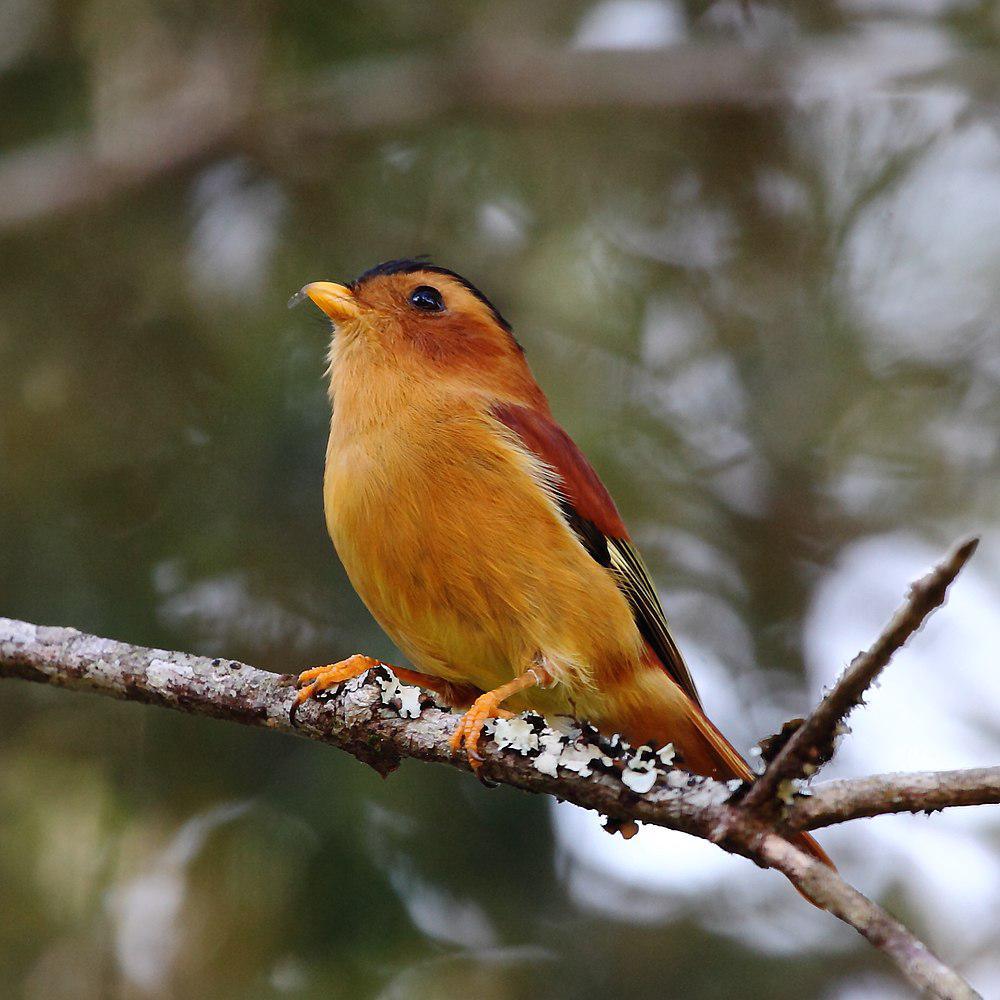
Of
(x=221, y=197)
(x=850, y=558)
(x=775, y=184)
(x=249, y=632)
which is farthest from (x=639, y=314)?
(x=249, y=632)

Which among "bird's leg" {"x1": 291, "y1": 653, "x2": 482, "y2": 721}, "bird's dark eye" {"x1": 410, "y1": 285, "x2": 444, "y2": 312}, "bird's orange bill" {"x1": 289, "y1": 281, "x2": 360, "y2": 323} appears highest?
"bird's dark eye" {"x1": 410, "y1": 285, "x2": 444, "y2": 312}

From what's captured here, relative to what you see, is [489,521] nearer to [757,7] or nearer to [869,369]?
[869,369]

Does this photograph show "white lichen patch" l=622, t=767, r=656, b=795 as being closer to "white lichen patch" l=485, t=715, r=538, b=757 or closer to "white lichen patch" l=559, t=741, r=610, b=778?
"white lichen patch" l=559, t=741, r=610, b=778

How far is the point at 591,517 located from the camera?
349cm

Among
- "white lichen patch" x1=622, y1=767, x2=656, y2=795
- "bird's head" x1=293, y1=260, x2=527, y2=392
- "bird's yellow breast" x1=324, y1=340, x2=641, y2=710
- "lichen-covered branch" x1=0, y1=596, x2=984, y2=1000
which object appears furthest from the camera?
"bird's head" x1=293, y1=260, x2=527, y2=392

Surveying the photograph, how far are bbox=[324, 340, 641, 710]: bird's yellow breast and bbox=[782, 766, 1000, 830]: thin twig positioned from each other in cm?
110

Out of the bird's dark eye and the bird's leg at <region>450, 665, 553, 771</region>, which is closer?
the bird's leg at <region>450, 665, 553, 771</region>

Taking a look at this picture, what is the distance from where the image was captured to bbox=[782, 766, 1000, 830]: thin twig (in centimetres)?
201

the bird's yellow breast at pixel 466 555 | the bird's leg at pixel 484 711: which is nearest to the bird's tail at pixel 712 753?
the bird's yellow breast at pixel 466 555

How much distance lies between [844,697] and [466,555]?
1.33 meters

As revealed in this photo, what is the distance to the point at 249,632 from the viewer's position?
404cm

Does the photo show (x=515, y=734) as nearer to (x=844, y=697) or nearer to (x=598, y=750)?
(x=598, y=750)

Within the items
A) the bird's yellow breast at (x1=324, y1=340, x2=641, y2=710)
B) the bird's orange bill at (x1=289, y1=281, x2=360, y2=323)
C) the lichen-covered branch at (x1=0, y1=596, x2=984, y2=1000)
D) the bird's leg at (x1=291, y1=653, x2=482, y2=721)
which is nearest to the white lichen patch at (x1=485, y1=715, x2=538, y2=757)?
the lichen-covered branch at (x1=0, y1=596, x2=984, y2=1000)

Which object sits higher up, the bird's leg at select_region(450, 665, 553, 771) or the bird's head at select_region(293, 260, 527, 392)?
the bird's head at select_region(293, 260, 527, 392)
